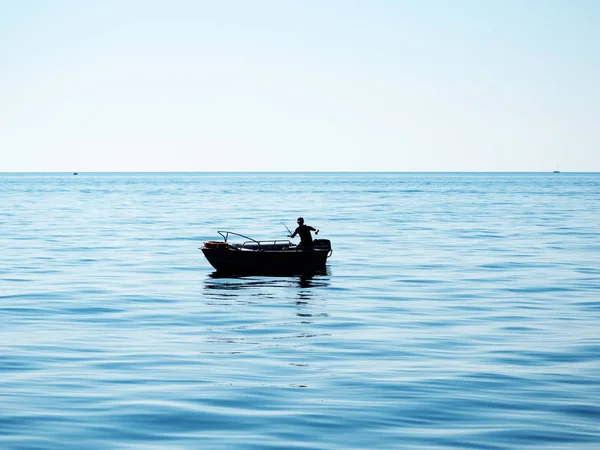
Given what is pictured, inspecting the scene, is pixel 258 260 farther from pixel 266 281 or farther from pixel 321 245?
pixel 321 245

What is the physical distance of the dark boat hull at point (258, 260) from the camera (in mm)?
35188

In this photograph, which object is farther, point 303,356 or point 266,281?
point 266,281

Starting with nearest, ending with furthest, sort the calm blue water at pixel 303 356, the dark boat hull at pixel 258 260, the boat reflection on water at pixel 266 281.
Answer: the calm blue water at pixel 303 356 < the boat reflection on water at pixel 266 281 < the dark boat hull at pixel 258 260

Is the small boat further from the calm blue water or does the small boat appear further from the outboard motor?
the calm blue water

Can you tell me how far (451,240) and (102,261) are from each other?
22673 millimetres

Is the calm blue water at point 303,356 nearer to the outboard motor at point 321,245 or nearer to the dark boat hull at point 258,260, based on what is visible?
the dark boat hull at point 258,260

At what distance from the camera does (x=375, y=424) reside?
521 inches

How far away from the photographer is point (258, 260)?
3531 cm

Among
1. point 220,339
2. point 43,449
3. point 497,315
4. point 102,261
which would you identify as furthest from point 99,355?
point 102,261

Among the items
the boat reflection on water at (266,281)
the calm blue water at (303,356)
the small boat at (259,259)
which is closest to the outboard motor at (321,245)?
the small boat at (259,259)

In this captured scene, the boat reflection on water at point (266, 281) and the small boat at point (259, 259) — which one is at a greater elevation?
the small boat at point (259, 259)

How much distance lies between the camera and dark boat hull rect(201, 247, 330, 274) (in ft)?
115

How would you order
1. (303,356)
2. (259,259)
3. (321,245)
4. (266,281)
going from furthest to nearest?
(321,245) → (259,259) → (266,281) → (303,356)

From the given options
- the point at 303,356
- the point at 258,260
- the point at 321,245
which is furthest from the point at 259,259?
the point at 303,356
